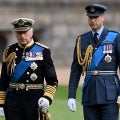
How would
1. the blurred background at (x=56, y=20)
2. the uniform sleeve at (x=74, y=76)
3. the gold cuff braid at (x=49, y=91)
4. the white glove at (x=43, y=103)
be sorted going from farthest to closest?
the blurred background at (x=56, y=20)
the uniform sleeve at (x=74, y=76)
the gold cuff braid at (x=49, y=91)
the white glove at (x=43, y=103)

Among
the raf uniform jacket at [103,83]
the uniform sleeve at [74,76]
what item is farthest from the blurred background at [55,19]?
the raf uniform jacket at [103,83]

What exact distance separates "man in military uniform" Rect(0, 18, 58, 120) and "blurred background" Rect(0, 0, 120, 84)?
19532 millimetres

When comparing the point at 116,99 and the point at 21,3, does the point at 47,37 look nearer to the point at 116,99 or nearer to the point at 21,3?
the point at 21,3

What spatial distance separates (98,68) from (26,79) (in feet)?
2.49

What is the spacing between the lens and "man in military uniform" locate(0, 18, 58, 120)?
27.3 ft

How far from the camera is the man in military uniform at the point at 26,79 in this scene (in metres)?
8.31

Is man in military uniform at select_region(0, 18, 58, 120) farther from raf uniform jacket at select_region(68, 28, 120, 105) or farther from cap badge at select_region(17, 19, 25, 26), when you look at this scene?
raf uniform jacket at select_region(68, 28, 120, 105)

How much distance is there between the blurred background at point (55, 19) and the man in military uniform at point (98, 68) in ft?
63.8

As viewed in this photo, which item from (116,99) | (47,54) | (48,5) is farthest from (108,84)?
(48,5)

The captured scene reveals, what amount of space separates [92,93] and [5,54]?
101 centimetres

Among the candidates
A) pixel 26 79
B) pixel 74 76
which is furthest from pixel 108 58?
pixel 26 79

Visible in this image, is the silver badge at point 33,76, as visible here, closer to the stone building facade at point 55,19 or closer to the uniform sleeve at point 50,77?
the uniform sleeve at point 50,77

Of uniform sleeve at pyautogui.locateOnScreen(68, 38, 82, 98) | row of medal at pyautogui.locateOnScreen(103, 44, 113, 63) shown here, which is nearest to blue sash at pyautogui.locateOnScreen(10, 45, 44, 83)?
uniform sleeve at pyautogui.locateOnScreen(68, 38, 82, 98)

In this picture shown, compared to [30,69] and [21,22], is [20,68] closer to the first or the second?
[30,69]
